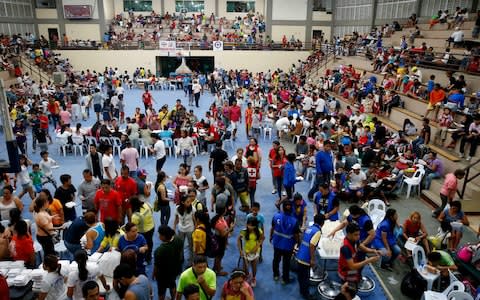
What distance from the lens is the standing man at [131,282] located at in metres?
4.02

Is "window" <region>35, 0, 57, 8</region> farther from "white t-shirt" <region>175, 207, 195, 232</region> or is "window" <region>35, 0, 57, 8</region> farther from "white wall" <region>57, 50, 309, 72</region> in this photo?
"white t-shirt" <region>175, 207, 195, 232</region>

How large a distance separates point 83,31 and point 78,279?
107ft

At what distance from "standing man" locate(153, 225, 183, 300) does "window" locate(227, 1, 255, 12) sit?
34.4 metres

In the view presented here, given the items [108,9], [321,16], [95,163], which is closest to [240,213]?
[95,163]

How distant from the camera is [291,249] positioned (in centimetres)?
590

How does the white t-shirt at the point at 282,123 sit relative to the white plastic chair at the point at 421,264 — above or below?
above

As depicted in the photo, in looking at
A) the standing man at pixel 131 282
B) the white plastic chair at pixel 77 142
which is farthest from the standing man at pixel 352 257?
the white plastic chair at pixel 77 142

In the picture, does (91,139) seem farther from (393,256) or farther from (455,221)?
(455,221)

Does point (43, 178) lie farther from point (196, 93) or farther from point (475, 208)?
point (196, 93)

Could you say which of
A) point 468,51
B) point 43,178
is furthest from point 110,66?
point 468,51

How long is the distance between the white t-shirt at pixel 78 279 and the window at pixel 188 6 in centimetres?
3467

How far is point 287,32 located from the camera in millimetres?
34000

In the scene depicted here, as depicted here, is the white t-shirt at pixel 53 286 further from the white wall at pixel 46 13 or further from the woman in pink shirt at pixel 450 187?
the white wall at pixel 46 13

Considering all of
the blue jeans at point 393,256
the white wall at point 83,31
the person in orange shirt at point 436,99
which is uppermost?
the white wall at point 83,31
